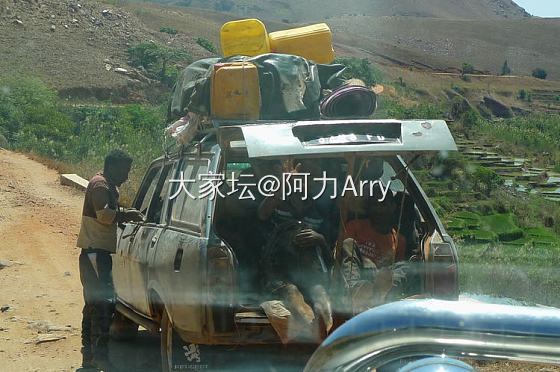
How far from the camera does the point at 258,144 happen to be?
4.32m

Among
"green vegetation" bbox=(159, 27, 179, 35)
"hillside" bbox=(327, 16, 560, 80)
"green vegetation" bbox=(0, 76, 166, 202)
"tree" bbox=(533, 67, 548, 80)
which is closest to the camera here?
"green vegetation" bbox=(0, 76, 166, 202)

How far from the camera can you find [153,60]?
176ft

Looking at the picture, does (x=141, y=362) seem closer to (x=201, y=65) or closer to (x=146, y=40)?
(x=201, y=65)

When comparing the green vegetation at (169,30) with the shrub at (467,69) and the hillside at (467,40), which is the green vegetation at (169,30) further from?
the hillside at (467,40)

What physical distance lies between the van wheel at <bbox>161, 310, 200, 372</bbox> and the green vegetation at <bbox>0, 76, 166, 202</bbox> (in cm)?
949

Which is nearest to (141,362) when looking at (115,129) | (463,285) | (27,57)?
(463,285)

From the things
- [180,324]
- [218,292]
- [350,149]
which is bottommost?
[180,324]

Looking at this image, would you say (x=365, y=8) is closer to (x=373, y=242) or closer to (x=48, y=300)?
(x=48, y=300)

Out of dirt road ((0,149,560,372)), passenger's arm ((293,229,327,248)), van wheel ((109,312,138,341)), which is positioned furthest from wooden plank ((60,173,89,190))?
passenger's arm ((293,229,327,248))

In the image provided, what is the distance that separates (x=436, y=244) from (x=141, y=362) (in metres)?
2.94

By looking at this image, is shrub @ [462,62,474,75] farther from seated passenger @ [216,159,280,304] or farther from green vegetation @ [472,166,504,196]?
seated passenger @ [216,159,280,304]

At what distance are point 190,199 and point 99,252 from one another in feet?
5.15

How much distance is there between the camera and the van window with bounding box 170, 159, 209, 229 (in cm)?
482

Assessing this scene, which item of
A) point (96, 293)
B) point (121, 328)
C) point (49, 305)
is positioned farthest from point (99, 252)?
point (49, 305)
